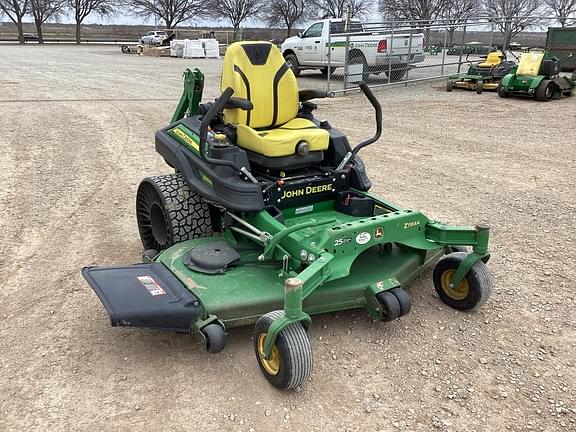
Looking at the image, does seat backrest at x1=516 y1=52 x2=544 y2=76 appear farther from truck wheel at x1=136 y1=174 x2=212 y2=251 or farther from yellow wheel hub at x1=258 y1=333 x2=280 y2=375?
yellow wheel hub at x1=258 y1=333 x2=280 y2=375

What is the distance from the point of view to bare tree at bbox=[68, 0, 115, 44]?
48.9m

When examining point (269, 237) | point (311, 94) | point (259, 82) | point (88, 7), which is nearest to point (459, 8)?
point (88, 7)

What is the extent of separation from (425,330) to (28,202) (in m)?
4.24

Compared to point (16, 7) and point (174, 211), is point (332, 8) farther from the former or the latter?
point (174, 211)

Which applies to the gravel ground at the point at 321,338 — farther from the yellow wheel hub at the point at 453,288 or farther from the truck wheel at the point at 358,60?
the truck wheel at the point at 358,60

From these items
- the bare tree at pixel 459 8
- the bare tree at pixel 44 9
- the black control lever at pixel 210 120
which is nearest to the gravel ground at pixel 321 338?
the black control lever at pixel 210 120

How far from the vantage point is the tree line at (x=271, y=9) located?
4619cm

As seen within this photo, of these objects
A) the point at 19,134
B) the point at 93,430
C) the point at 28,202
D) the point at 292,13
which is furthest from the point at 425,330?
the point at 292,13

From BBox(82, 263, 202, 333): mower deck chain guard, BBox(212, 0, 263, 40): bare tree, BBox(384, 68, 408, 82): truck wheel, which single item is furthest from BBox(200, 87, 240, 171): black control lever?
BBox(212, 0, 263, 40): bare tree

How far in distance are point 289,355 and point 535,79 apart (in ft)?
38.9

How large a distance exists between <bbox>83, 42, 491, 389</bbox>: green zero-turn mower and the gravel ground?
205mm

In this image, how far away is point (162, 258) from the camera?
3744 mm

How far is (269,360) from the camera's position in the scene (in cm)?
301

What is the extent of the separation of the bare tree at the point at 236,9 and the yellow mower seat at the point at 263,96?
169 ft
